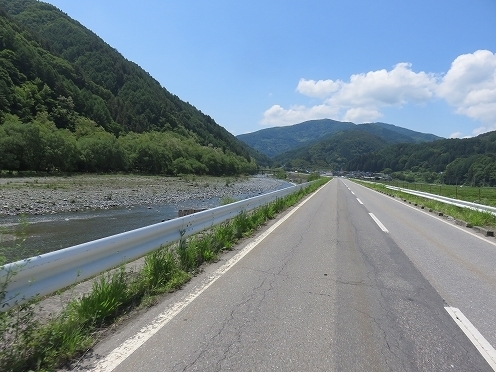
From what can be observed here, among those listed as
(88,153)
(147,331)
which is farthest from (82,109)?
(147,331)

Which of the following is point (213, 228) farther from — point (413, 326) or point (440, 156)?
point (440, 156)

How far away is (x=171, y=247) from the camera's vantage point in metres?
6.24

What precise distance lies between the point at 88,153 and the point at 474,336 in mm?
68572

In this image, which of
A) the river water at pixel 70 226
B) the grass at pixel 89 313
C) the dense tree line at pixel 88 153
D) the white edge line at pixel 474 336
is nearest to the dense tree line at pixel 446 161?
the river water at pixel 70 226

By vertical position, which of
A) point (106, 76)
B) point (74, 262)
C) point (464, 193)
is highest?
point (106, 76)

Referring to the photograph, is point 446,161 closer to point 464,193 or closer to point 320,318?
point 464,193

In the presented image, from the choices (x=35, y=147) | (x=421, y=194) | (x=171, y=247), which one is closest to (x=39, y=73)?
(x=35, y=147)

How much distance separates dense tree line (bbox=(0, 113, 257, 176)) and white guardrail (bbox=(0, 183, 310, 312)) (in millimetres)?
51656

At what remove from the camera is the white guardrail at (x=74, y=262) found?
3.05 m

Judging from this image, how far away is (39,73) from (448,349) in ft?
364

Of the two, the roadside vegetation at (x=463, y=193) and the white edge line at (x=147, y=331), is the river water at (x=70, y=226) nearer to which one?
the white edge line at (x=147, y=331)

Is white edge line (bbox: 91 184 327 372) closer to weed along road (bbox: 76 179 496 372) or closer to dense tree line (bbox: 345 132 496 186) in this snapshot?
weed along road (bbox: 76 179 496 372)

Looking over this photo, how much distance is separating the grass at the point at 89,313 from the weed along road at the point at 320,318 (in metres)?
0.22

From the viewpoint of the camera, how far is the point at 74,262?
12.4 ft
